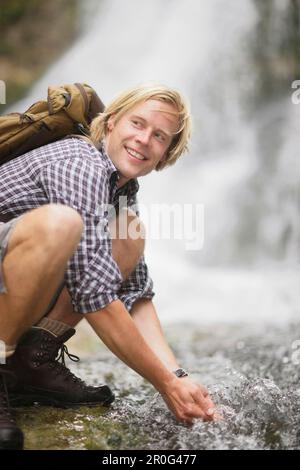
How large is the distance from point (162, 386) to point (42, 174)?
73 centimetres

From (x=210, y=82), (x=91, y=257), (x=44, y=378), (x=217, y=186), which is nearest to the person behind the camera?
(x=91, y=257)

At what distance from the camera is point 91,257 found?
1.74 m

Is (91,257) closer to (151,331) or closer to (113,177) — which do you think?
(113,177)

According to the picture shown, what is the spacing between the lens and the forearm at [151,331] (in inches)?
84.8

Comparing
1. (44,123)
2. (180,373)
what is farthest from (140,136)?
(180,373)

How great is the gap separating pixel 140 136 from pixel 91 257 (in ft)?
1.76

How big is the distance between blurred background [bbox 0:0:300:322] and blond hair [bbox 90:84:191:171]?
4899mm

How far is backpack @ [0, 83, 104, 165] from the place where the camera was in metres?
2.04

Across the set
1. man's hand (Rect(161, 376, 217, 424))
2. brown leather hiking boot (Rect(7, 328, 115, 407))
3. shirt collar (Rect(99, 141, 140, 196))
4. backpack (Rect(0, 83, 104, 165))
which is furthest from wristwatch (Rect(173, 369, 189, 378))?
backpack (Rect(0, 83, 104, 165))

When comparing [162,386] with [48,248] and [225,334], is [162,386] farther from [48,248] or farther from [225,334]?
[225,334]

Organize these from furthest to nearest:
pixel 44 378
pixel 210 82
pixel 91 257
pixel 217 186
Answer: pixel 210 82 → pixel 217 186 → pixel 44 378 → pixel 91 257

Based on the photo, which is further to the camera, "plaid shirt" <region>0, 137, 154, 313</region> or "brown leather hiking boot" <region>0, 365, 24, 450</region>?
"plaid shirt" <region>0, 137, 154, 313</region>

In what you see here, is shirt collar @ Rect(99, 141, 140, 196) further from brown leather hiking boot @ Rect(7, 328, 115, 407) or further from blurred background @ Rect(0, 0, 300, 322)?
blurred background @ Rect(0, 0, 300, 322)

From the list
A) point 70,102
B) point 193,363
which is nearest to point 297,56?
point 193,363
